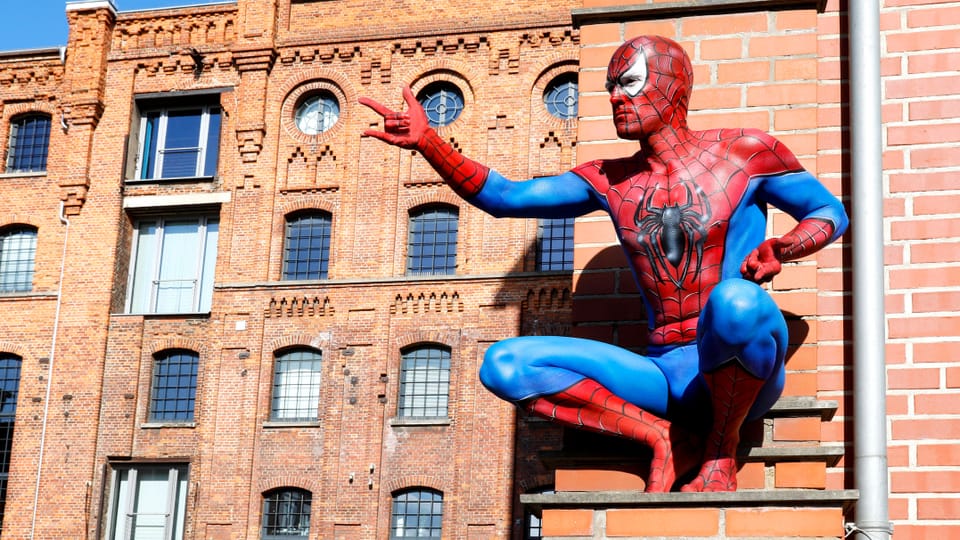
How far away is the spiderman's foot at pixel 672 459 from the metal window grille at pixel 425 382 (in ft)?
94.7

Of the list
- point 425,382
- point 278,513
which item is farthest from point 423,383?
point 278,513

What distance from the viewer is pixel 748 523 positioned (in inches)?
207

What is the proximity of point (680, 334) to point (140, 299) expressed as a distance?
33.2 m

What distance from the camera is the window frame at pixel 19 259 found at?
38219 millimetres

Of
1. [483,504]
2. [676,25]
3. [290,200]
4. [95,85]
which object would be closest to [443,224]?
[290,200]

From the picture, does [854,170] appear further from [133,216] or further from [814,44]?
[133,216]

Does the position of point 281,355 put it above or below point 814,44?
above

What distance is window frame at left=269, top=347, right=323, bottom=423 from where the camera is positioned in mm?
35219

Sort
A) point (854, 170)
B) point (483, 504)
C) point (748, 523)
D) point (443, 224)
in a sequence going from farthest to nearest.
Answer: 1. point (443, 224)
2. point (483, 504)
3. point (854, 170)
4. point (748, 523)

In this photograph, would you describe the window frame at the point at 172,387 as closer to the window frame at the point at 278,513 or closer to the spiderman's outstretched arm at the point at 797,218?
the window frame at the point at 278,513

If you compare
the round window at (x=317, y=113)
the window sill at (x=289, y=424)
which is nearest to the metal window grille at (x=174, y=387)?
Result: the window sill at (x=289, y=424)

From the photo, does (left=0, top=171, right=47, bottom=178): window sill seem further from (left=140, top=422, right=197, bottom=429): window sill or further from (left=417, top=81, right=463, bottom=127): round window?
(left=417, top=81, right=463, bottom=127): round window

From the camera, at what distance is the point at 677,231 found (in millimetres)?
5691

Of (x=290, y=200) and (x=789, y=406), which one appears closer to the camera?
(x=789, y=406)
